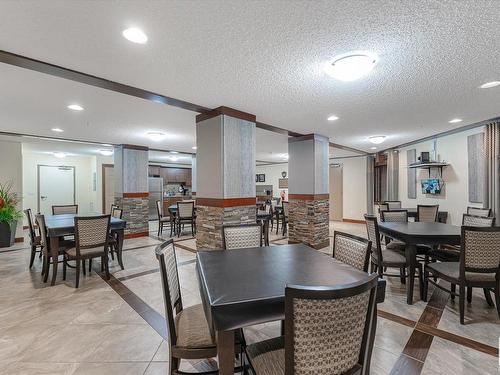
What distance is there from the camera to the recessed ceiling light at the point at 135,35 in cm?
180

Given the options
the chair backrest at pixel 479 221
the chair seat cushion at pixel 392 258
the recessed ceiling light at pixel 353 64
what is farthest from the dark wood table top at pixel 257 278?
the chair backrest at pixel 479 221

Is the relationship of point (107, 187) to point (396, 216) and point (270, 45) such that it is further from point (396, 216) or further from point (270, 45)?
point (396, 216)

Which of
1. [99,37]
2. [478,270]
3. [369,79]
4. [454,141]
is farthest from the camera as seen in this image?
[454,141]

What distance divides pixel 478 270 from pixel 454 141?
4.15m

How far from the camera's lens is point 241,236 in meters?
2.48

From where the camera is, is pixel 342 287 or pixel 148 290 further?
pixel 148 290

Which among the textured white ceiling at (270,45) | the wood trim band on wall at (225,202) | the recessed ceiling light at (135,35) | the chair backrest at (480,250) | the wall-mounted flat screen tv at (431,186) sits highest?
the textured white ceiling at (270,45)

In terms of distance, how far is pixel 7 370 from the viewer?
174cm

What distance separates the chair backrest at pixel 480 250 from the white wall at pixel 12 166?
8.16 meters

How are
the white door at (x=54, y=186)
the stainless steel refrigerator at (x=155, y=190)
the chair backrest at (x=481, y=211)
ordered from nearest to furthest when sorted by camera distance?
the chair backrest at (x=481, y=211), the white door at (x=54, y=186), the stainless steel refrigerator at (x=155, y=190)

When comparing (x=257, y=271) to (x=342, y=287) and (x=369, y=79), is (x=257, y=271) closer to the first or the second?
(x=342, y=287)

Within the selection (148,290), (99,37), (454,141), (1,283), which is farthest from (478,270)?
(1,283)

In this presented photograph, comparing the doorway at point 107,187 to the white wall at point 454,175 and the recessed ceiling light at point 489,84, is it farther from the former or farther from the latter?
the white wall at point 454,175

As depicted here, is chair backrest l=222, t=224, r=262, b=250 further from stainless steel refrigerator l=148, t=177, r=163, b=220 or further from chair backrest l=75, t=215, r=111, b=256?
stainless steel refrigerator l=148, t=177, r=163, b=220
